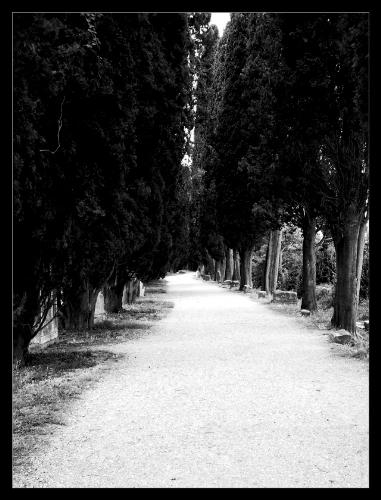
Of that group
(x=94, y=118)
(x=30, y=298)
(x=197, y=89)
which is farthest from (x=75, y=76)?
(x=197, y=89)

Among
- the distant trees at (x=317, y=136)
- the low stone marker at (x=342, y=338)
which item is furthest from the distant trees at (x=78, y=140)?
the low stone marker at (x=342, y=338)

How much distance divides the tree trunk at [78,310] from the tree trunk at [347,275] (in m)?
5.99

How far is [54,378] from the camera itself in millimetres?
8469

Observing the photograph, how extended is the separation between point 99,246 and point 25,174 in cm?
462

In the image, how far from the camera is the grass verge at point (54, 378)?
5730 mm

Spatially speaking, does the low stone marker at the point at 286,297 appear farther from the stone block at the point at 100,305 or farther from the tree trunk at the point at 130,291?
the stone block at the point at 100,305

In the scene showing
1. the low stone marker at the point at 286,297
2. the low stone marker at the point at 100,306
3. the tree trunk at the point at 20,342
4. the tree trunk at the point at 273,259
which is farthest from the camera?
the tree trunk at the point at 273,259

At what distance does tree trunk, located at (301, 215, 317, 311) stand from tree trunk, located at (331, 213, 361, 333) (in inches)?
190

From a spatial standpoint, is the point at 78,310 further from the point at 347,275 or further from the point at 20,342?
the point at 347,275

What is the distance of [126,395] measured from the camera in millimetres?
7496

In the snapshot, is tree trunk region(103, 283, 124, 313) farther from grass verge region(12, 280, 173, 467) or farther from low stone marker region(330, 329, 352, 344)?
low stone marker region(330, 329, 352, 344)

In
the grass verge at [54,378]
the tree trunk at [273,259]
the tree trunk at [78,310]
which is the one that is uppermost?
the tree trunk at [273,259]

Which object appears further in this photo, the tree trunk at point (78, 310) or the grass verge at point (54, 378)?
the tree trunk at point (78, 310)
